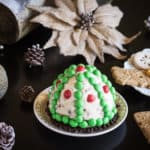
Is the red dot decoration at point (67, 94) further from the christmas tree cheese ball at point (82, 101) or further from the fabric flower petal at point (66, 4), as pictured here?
the fabric flower petal at point (66, 4)

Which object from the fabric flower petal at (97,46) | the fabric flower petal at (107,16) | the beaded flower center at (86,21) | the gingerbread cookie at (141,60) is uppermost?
the beaded flower center at (86,21)

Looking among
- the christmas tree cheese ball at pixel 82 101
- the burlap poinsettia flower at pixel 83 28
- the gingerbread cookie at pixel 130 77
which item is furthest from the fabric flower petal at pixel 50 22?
the christmas tree cheese ball at pixel 82 101

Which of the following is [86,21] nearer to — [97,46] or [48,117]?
[97,46]

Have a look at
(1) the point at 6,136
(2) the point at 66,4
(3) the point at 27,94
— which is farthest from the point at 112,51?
(1) the point at 6,136

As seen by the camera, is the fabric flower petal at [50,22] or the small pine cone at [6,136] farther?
the fabric flower petal at [50,22]

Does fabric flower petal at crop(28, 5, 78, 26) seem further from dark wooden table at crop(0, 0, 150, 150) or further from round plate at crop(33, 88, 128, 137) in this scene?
round plate at crop(33, 88, 128, 137)

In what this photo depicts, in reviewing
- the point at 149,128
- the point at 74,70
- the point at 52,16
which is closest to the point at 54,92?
the point at 74,70

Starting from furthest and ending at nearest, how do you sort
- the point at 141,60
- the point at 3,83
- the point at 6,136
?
1. the point at 141,60
2. the point at 3,83
3. the point at 6,136
